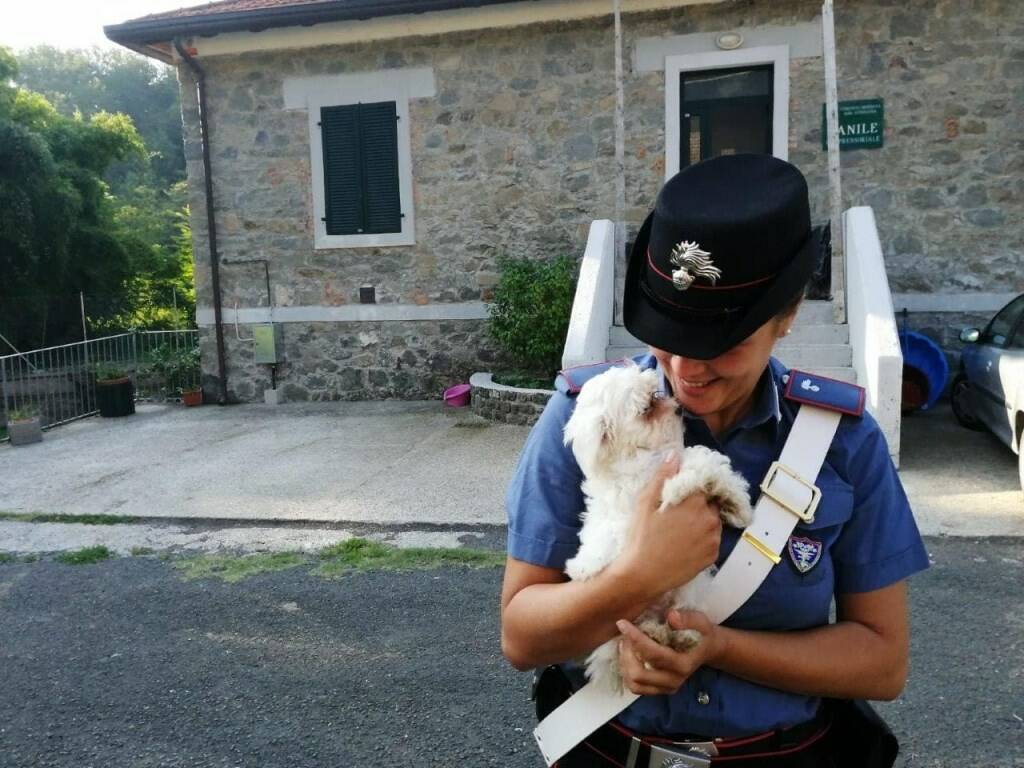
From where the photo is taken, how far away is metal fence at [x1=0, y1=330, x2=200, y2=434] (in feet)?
36.6

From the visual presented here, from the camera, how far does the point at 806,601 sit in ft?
4.51

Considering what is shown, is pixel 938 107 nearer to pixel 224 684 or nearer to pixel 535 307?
pixel 535 307

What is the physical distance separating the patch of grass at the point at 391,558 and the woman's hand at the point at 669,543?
12.5 ft

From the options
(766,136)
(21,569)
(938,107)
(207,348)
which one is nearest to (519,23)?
(766,136)

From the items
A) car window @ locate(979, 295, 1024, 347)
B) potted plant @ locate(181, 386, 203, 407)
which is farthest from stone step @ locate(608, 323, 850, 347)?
potted plant @ locate(181, 386, 203, 407)

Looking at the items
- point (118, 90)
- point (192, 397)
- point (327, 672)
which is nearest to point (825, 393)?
point (327, 672)

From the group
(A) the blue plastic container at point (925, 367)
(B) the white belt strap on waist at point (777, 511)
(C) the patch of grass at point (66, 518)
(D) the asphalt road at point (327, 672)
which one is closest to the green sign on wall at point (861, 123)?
(A) the blue plastic container at point (925, 367)

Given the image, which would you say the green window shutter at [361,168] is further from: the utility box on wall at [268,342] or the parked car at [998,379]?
the parked car at [998,379]

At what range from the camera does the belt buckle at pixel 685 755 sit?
4.50ft

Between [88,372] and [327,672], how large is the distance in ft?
32.7

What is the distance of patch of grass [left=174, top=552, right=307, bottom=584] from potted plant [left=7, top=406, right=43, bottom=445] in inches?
224

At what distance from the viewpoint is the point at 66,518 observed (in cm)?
640

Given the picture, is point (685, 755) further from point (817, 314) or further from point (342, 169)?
point (342, 169)

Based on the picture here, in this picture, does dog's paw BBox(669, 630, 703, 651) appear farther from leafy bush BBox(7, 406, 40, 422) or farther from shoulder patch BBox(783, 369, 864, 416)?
leafy bush BBox(7, 406, 40, 422)
